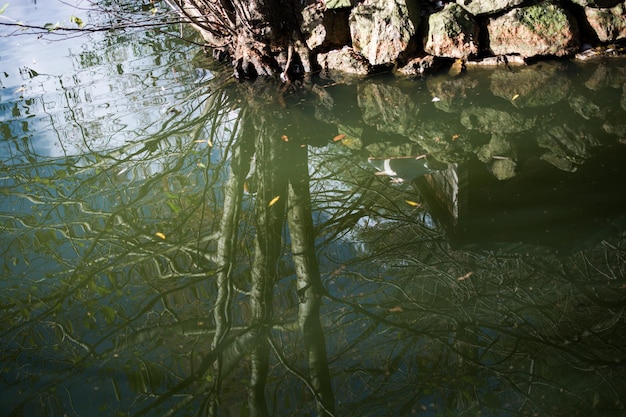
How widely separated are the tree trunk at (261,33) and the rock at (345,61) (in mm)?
229

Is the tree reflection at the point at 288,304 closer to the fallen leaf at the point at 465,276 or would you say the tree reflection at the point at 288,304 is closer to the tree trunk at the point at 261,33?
the fallen leaf at the point at 465,276

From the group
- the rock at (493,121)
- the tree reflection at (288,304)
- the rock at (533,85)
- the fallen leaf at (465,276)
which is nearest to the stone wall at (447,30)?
the rock at (533,85)

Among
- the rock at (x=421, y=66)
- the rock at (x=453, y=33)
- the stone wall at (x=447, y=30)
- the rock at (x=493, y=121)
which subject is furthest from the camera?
the rock at (x=421, y=66)

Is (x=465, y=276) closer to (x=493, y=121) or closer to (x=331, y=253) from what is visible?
(x=331, y=253)

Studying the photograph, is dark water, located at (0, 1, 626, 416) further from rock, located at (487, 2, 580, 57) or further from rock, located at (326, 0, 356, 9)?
rock, located at (326, 0, 356, 9)

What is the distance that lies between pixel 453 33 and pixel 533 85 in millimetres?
1254

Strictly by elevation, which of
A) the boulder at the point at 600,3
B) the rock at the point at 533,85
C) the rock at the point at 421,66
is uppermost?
the boulder at the point at 600,3

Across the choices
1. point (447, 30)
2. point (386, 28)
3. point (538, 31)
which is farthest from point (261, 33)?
point (538, 31)

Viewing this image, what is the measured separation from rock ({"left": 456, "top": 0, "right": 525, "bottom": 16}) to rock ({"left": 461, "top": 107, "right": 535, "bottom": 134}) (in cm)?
175

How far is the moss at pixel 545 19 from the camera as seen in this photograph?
6.70 meters

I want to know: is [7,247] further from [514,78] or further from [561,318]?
[514,78]

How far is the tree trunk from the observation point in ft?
25.0

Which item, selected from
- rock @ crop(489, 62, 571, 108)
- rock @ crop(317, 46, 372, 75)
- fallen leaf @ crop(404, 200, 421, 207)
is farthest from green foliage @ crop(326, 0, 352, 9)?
fallen leaf @ crop(404, 200, 421, 207)

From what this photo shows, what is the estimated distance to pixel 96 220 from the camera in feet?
16.6
